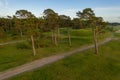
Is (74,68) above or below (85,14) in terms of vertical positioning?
below

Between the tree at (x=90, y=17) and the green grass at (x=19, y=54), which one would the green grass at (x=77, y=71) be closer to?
the green grass at (x=19, y=54)

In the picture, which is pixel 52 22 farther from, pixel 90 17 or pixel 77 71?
pixel 77 71

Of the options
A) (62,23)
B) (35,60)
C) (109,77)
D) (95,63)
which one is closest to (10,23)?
(62,23)

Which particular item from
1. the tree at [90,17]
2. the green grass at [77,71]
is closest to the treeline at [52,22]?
the tree at [90,17]

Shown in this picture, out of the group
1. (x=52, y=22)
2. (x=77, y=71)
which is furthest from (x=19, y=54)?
(x=77, y=71)

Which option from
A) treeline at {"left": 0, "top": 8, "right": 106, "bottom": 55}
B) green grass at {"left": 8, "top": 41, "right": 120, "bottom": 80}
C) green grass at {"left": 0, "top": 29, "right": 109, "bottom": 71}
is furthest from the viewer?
treeline at {"left": 0, "top": 8, "right": 106, "bottom": 55}

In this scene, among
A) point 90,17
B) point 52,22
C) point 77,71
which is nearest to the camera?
point 77,71

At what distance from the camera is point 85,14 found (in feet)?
163

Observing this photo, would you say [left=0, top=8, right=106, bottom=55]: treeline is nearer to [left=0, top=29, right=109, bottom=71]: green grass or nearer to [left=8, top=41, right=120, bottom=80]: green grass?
[left=0, top=29, right=109, bottom=71]: green grass

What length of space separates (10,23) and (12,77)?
276 feet

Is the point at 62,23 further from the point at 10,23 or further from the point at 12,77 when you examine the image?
the point at 10,23

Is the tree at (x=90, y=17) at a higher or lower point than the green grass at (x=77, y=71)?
higher

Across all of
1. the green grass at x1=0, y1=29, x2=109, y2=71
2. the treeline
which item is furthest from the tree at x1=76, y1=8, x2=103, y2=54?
the green grass at x1=0, y1=29, x2=109, y2=71

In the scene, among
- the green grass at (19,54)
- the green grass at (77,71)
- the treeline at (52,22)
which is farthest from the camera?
the treeline at (52,22)
